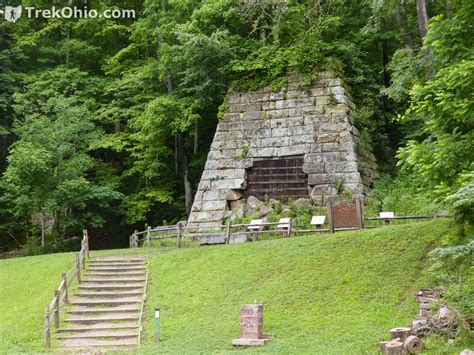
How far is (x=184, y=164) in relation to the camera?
29609 millimetres

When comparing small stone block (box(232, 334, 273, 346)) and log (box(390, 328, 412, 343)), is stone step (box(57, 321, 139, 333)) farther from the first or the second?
log (box(390, 328, 412, 343))

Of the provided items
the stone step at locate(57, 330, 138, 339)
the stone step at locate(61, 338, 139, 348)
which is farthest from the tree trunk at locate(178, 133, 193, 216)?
the stone step at locate(61, 338, 139, 348)

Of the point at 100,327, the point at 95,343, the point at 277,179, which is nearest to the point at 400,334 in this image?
the point at 95,343

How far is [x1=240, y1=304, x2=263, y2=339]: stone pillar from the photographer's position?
11438 millimetres

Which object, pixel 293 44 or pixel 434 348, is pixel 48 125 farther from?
pixel 434 348

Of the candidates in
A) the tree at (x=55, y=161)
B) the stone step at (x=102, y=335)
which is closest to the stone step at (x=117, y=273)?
the stone step at (x=102, y=335)

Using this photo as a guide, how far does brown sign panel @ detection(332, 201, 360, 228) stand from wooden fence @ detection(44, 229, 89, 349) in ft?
26.5

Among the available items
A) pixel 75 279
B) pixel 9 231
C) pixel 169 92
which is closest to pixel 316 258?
pixel 75 279

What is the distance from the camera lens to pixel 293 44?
2645 centimetres

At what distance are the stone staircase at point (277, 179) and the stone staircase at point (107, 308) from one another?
21.9 feet

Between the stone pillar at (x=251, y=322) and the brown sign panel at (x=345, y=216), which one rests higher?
the brown sign panel at (x=345, y=216)

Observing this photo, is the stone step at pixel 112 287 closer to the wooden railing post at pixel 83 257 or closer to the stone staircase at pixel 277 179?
the wooden railing post at pixel 83 257

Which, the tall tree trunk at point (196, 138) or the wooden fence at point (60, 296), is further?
the tall tree trunk at point (196, 138)

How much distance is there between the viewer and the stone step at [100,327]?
13.8 meters
